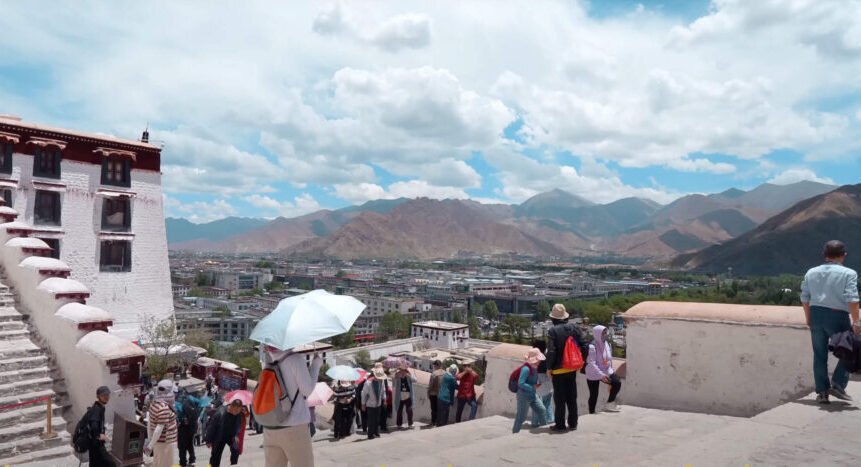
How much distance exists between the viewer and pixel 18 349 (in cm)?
606

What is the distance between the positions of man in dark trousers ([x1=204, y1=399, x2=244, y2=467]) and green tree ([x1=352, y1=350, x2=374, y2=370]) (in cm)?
5111

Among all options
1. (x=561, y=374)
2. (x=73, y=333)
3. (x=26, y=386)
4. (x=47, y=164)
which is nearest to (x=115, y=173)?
(x=47, y=164)

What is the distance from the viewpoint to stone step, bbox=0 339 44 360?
19.5ft

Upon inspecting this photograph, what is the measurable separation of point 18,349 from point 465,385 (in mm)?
6221

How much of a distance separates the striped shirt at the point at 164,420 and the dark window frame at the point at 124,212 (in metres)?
12.7

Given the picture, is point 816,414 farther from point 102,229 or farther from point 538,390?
point 102,229

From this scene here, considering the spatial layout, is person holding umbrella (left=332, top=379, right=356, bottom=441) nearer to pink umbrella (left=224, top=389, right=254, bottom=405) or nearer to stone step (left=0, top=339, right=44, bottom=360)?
pink umbrella (left=224, top=389, right=254, bottom=405)

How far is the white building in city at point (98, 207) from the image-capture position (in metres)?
13.6

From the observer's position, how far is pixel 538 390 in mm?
6516

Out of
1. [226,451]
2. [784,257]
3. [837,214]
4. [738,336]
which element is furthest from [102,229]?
[837,214]

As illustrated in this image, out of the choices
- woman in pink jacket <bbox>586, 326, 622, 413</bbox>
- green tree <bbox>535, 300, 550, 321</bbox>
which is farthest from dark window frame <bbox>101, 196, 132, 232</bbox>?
green tree <bbox>535, 300, 550, 321</bbox>

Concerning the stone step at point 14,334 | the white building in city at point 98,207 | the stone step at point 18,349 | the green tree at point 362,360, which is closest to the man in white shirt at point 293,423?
the stone step at point 18,349

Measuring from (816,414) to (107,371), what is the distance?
7.06 metres

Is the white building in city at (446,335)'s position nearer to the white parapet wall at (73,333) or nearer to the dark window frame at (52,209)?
the dark window frame at (52,209)
